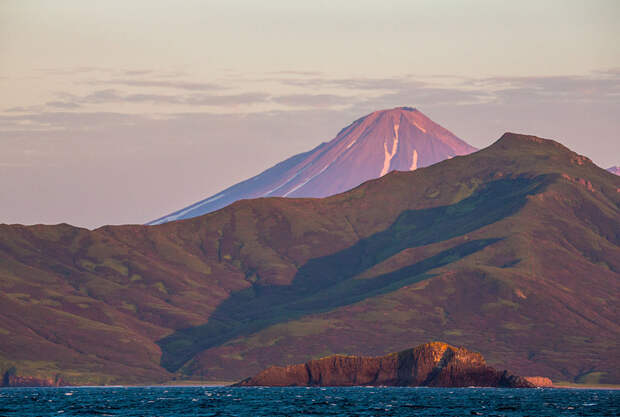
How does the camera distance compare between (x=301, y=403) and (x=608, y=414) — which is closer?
(x=608, y=414)

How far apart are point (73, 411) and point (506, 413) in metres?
65.2

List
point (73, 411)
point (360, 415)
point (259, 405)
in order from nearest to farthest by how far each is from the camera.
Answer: point (360, 415)
point (73, 411)
point (259, 405)

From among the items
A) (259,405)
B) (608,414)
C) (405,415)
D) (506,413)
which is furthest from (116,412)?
(608,414)

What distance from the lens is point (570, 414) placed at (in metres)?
171

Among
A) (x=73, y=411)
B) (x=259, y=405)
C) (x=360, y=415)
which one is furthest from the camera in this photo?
(x=259, y=405)

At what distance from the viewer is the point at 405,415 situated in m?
162

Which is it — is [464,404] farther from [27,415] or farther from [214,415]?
[27,415]

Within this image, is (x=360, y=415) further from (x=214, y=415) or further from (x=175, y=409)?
(x=175, y=409)

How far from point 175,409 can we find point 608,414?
67080 millimetres

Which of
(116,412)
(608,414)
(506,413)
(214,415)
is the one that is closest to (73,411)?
(116,412)

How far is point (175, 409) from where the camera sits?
603ft

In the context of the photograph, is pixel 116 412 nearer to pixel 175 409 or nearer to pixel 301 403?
pixel 175 409

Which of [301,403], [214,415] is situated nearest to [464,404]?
[301,403]

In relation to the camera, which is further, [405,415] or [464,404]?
[464,404]
